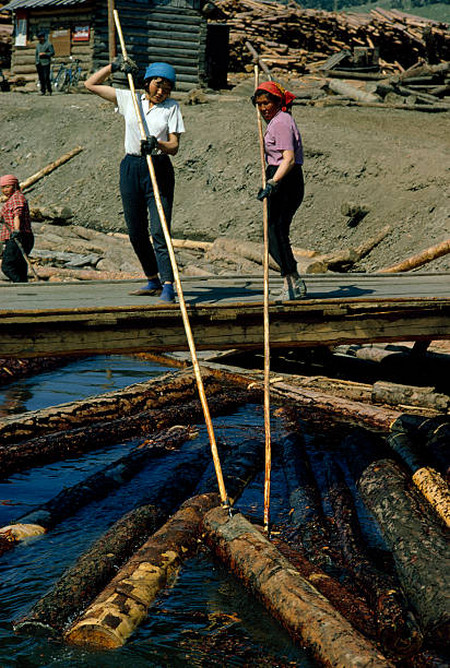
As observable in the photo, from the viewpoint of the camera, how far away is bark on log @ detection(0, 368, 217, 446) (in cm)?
877

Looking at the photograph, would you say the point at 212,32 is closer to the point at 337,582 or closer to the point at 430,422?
the point at 430,422

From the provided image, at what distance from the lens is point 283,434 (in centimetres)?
939

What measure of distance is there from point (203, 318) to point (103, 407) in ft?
10.7

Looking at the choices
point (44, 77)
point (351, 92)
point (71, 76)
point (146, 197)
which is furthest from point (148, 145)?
point (71, 76)

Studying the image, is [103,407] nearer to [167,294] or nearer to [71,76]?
[167,294]

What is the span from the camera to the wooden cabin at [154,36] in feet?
101

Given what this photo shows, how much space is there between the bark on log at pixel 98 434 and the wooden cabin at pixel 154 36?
23635 millimetres

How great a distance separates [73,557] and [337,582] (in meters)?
2.18

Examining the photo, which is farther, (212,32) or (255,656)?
(212,32)

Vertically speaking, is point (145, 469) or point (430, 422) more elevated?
point (430, 422)

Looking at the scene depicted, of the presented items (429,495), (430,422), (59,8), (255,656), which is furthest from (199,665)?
(59,8)

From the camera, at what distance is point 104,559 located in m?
5.79

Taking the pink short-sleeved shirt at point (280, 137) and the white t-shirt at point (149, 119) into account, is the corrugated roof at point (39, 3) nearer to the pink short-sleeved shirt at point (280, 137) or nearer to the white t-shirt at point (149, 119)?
the white t-shirt at point (149, 119)

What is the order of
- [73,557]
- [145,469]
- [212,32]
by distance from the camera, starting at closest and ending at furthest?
[73,557] < [145,469] < [212,32]
